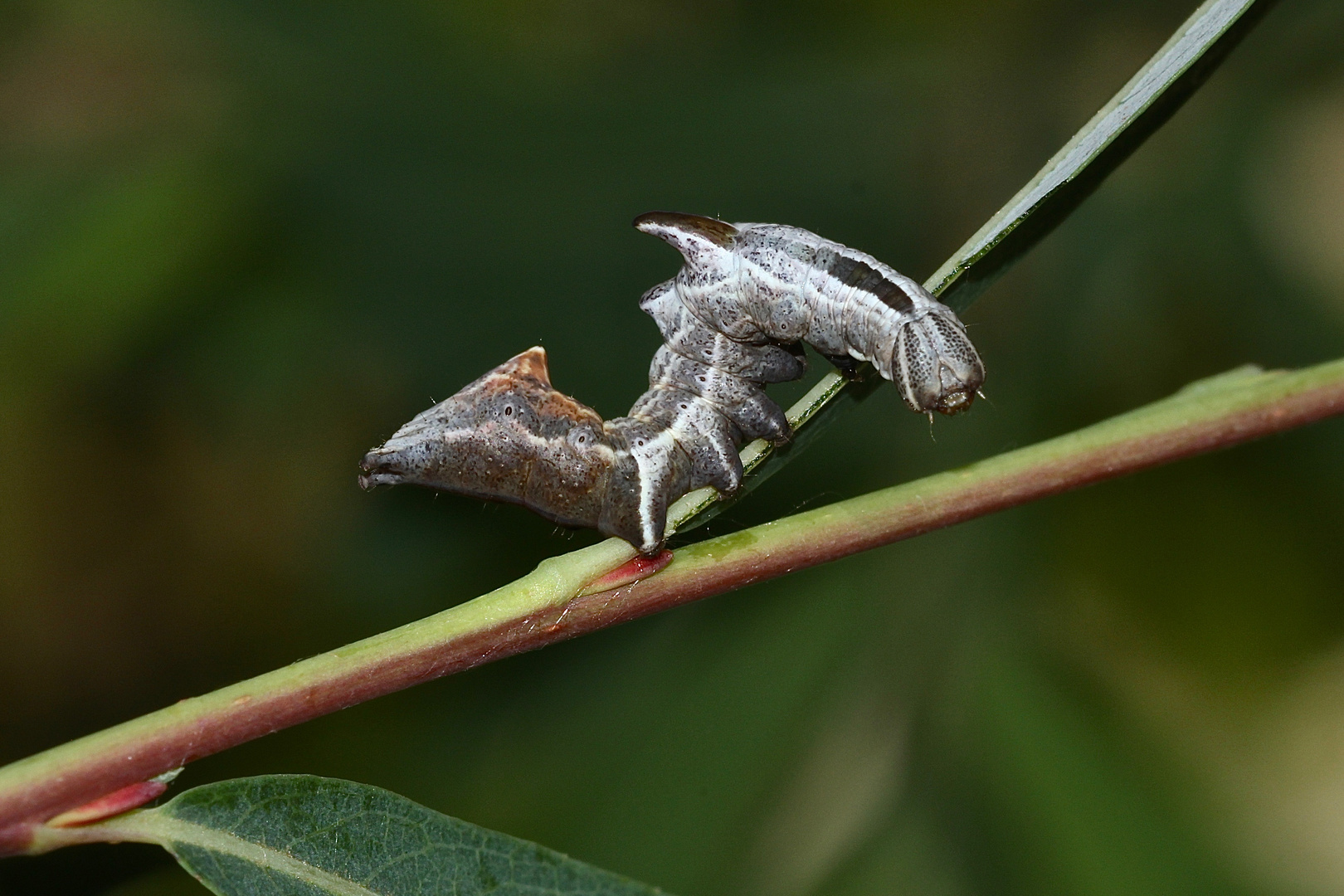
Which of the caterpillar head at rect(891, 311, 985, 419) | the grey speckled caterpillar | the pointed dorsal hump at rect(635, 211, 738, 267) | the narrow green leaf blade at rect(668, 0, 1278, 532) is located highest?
the pointed dorsal hump at rect(635, 211, 738, 267)

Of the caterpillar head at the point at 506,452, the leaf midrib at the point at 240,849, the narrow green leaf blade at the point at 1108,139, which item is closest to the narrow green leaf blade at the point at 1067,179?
the narrow green leaf blade at the point at 1108,139

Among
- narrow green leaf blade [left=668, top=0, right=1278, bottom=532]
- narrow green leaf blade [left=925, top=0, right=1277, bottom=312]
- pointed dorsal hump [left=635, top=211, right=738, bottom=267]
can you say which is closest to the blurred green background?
pointed dorsal hump [left=635, top=211, right=738, bottom=267]

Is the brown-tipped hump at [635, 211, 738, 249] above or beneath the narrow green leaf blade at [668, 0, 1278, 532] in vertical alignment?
above

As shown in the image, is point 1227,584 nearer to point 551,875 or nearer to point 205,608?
point 551,875

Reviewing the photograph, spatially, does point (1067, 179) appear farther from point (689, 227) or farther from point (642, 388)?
point (642, 388)

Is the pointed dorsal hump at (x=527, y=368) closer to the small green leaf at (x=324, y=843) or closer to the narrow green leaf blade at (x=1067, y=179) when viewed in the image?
the narrow green leaf blade at (x=1067, y=179)

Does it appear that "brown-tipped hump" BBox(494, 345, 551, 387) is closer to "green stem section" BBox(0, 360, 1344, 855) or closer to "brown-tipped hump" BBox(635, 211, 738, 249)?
"brown-tipped hump" BBox(635, 211, 738, 249)
